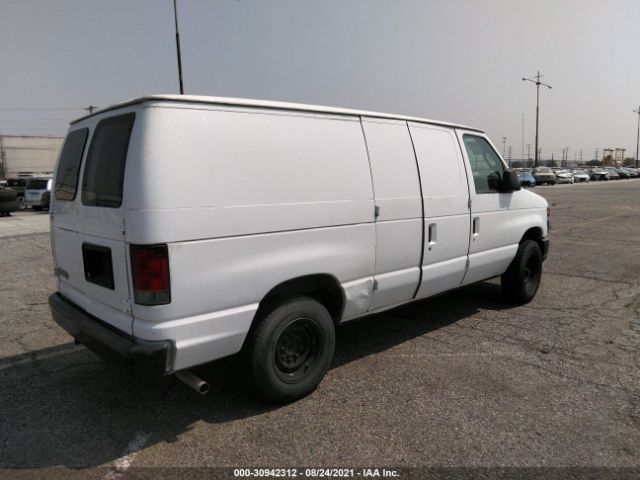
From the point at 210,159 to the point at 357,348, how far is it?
8.09 feet

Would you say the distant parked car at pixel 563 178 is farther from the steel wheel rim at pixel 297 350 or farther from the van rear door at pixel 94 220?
the van rear door at pixel 94 220

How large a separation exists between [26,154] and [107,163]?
226 ft

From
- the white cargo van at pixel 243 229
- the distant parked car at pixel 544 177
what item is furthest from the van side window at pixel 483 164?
the distant parked car at pixel 544 177

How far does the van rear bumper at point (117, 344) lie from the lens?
2797 mm

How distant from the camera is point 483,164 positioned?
5.22 meters

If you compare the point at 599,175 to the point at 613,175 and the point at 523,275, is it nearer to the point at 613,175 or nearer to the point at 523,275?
the point at 613,175

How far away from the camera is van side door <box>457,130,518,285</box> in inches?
196

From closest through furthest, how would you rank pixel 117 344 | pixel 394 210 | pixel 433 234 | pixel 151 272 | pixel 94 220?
pixel 151 272
pixel 117 344
pixel 94 220
pixel 394 210
pixel 433 234

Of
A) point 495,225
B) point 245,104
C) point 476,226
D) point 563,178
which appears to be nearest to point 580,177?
point 563,178

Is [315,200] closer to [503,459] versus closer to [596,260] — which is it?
[503,459]

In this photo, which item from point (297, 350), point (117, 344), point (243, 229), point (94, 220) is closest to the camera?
point (117, 344)

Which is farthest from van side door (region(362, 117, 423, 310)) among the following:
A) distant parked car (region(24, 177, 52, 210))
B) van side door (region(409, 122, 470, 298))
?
distant parked car (region(24, 177, 52, 210))

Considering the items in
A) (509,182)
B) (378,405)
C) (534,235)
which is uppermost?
(509,182)

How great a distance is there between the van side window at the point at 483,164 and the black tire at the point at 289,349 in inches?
97.0
